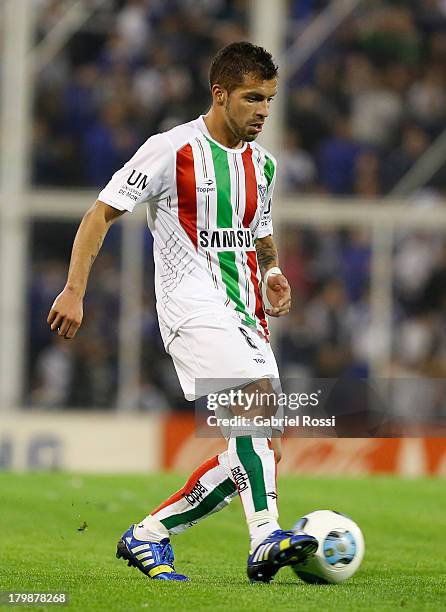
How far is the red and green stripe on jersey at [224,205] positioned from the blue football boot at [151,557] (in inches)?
40.9

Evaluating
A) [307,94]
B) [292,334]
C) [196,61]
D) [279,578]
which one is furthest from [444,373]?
[279,578]

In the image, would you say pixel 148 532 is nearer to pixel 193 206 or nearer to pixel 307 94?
pixel 193 206

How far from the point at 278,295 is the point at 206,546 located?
2.21 meters

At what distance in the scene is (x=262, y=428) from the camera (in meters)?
5.36

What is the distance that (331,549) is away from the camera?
215 inches

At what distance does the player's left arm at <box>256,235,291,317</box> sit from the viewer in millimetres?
5750

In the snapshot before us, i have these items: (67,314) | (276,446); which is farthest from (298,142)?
(67,314)

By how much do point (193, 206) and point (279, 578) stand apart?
5.38ft

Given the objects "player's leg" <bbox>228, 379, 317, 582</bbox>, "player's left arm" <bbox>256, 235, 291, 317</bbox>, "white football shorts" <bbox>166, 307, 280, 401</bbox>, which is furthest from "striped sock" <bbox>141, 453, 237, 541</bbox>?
"player's left arm" <bbox>256, 235, 291, 317</bbox>

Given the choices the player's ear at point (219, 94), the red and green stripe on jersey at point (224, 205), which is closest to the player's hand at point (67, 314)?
the red and green stripe on jersey at point (224, 205)

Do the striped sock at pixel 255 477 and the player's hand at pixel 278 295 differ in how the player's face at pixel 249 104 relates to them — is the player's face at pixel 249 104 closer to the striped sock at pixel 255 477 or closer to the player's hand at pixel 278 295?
the player's hand at pixel 278 295

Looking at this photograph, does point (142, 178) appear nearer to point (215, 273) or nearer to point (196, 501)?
point (215, 273)

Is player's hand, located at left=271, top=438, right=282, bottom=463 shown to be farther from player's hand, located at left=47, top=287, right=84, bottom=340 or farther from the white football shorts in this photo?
player's hand, located at left=47, top=287, right=84, bottom=340

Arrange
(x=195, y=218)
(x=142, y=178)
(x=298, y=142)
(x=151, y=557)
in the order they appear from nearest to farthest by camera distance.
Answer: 1. (x=142, y=178)
2. (x=195, y=218)
3. (x=151, y=557)
4. (x=298, y=142)
